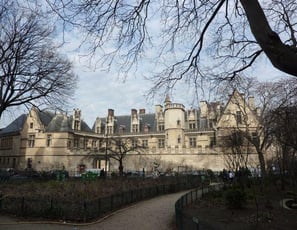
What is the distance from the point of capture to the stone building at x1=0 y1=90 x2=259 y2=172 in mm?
56594

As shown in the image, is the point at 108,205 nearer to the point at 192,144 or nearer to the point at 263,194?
the point at 263,194

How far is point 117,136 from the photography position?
63.1m

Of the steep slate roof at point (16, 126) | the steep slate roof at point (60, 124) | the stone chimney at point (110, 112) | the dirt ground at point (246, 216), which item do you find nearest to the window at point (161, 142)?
the stone chimney at point (110, 112)

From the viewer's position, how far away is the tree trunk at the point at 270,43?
456cm

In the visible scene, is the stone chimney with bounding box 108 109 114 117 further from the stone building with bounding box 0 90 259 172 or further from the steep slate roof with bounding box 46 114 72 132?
the steep slate roof with bounding box 46 114 72 132

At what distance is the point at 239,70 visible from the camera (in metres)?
8.80

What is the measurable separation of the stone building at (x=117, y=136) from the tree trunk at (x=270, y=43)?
48.5 metres

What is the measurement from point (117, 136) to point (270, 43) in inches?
2330

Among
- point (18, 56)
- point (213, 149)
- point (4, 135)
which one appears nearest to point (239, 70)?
point (18, 56)

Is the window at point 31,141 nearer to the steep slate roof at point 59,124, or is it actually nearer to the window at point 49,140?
the window at point 49,140

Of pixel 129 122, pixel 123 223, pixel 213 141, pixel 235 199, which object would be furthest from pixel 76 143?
pixel 123 223

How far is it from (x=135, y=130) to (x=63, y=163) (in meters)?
16.6

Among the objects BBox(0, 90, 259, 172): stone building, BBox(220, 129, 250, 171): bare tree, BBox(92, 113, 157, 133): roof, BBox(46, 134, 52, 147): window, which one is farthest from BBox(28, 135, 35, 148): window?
BBox(220, 129, 250, 171): bare tree

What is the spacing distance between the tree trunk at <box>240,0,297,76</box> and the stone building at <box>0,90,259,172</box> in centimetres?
4850
